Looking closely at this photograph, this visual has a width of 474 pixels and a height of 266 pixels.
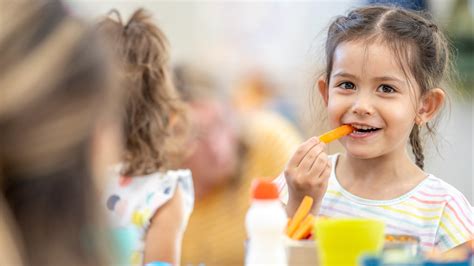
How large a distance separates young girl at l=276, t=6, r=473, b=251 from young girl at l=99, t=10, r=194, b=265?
235 mm

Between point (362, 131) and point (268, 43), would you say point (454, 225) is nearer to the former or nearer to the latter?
point (362, 131)

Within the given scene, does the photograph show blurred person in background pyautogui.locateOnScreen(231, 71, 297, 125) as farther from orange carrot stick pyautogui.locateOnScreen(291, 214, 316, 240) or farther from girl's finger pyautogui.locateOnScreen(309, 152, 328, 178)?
orange carrot stick pyautogui.locateOnScreen(291, 214, 316, 240)

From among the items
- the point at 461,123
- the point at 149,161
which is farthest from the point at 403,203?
the point at 461,123

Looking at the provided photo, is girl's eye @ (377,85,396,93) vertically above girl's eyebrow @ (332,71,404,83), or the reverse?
girl's eyebrow @ (332,71,404,83)

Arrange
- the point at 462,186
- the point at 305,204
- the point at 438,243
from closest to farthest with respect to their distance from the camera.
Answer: the point at 305,204 → the point at 438,243 → the point at 462,186

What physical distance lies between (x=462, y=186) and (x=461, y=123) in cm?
45

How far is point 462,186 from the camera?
3.71m

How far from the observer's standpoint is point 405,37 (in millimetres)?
1365

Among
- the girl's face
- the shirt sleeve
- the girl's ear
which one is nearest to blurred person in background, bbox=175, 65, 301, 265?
the girl's ear

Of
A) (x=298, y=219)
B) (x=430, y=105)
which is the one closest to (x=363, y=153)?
(x=430, y=105)

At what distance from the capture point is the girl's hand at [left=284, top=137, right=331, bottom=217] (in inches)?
51.4

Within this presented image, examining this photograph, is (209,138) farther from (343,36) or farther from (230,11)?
(230,11)

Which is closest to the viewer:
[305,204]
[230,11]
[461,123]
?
[305,204]

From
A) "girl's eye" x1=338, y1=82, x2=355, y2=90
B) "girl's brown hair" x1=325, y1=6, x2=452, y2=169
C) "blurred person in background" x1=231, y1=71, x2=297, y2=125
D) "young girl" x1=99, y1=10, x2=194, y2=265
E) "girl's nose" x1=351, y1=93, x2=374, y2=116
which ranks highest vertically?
"girl's brown hair" x1=325, y1=6, x2=452, y2=169
